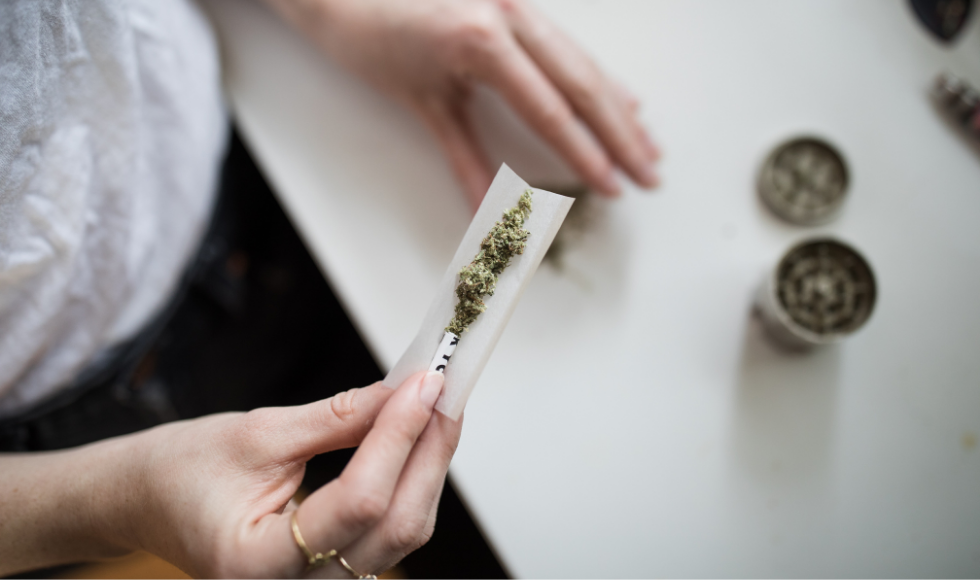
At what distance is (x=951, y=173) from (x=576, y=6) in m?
0.72

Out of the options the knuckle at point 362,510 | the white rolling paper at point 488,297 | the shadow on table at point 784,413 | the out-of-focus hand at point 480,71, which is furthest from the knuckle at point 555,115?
the knuckle at point 362,510

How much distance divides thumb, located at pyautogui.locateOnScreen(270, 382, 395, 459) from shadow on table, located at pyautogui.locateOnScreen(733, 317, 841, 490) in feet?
1.90

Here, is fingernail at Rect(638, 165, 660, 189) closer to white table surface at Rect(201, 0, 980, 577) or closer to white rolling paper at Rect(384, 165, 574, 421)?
white table surface at Rect(201, 0, 980, 577)

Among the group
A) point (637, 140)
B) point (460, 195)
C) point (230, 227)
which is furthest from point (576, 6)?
point (230, 227)

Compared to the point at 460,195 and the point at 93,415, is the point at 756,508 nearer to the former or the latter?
the point at 460,195

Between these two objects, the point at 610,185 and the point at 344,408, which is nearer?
the point at 344,408

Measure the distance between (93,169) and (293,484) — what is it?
45 cm

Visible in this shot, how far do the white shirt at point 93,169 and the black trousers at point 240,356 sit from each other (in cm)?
6

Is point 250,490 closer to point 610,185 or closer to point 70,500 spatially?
point 70,500

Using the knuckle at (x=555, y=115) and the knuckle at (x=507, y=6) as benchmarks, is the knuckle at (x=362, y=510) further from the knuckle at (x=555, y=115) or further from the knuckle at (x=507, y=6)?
the knuckle at (x=507, y=6)

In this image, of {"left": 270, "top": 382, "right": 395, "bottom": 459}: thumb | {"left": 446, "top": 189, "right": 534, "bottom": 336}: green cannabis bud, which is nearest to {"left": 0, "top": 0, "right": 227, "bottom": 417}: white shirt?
{"left": 270, "top": 382, "right": 395, "bottom": 459}: thumb

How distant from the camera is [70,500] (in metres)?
0.49

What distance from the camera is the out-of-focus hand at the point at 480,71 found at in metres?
0.69

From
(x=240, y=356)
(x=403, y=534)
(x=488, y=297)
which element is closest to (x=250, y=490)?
(x=403, y=534)
